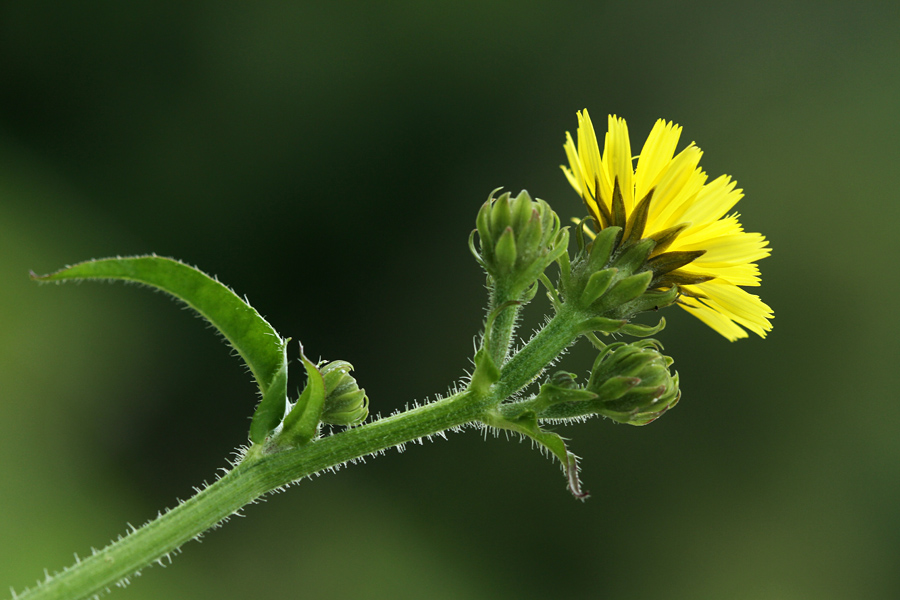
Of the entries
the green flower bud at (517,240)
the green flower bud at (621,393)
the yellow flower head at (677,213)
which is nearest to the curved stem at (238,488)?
the green flower bud at (621,393)

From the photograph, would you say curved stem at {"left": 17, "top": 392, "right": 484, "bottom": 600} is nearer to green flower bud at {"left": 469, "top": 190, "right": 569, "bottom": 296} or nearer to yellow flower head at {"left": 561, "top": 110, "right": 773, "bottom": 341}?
green flower bud at {"left": 469, "top": 190, "right": 569, "bottom": 296}

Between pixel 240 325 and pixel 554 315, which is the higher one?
pixel 240 325

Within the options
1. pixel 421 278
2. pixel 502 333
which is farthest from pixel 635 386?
pixel 421 278

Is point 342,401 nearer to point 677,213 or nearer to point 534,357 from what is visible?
point 534,357

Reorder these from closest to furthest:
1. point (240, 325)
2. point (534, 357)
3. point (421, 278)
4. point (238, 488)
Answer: point (238, 488), point (240, 325), point (534, 357), point (421, 278)

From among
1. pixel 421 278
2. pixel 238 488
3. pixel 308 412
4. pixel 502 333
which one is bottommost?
pixel 238 488

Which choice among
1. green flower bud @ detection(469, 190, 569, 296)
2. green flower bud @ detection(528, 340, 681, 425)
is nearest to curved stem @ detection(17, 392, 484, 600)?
green flower bud @ detection(528, 340, 681, 425)

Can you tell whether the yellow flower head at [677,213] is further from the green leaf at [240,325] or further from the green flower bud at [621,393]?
the green leaf at [240,325]
